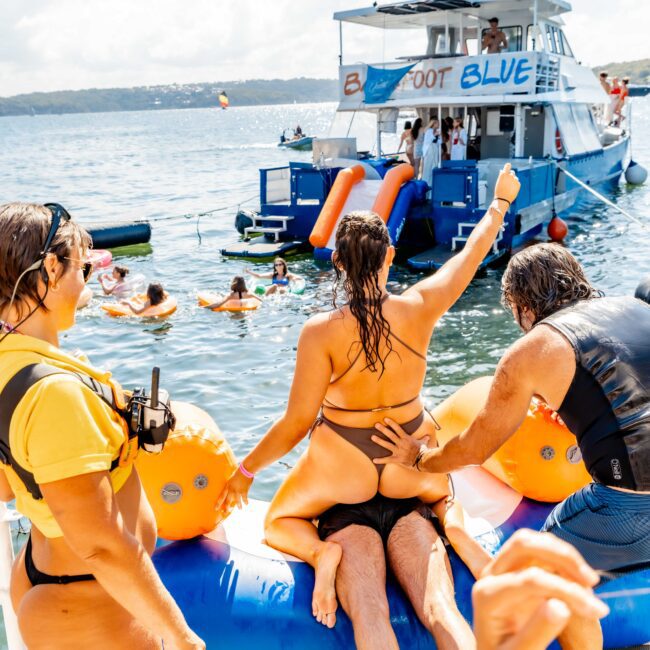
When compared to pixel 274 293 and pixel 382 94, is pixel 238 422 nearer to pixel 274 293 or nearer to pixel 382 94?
pixel 274 293

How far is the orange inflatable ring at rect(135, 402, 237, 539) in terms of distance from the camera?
3.33 meters

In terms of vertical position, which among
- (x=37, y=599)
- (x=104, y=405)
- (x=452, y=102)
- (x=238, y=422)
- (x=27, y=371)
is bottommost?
(x=238, y=422)

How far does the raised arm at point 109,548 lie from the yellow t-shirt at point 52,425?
44 mm

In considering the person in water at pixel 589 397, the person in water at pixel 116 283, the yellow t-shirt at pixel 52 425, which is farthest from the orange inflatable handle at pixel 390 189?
the yellow t-shirt at pixel 52 425

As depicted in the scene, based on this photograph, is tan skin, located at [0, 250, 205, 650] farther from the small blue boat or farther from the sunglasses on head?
the small blue boat

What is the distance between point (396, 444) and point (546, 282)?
0.88 m

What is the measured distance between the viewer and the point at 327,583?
289 centimetres

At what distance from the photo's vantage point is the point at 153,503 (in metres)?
3.32

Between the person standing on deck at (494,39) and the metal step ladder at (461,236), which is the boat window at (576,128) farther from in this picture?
the metal step ladder at (461,236)

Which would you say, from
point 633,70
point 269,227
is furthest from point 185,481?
point 633,70

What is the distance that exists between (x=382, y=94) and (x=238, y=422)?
1139 centimetres

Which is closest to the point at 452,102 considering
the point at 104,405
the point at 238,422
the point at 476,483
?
the point at 238,422

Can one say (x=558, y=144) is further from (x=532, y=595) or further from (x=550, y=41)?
(x=532, y=595)

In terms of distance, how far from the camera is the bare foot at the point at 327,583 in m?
2.88
